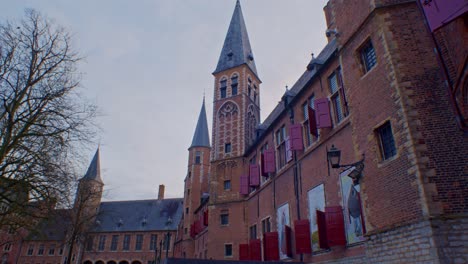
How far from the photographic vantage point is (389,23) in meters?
8.72

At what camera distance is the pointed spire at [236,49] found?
2869 cm

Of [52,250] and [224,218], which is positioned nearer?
[224,218]

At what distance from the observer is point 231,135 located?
25.0 meters

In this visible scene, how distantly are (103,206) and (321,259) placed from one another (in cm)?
4940

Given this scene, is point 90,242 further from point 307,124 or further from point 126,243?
point 307,124

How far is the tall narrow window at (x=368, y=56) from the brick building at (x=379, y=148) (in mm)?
32

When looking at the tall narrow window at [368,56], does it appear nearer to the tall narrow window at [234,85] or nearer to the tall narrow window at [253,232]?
the tall narrow window at [253,232]

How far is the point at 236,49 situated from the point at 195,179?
17090 mm

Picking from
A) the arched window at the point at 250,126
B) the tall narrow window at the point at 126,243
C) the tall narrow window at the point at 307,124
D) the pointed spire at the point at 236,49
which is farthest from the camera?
the tall narrow window at the point at 126,243

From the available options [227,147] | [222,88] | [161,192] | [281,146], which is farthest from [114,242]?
[281,146]

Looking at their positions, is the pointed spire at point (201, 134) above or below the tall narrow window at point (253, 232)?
above

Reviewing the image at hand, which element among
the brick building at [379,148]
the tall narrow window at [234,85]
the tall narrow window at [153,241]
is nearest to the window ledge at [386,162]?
the brick building at [379,148]

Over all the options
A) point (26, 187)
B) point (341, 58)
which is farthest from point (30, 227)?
point (341, 58)

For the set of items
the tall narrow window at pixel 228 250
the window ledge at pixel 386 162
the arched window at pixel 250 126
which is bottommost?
the tall narrow window at pixel 228 250
